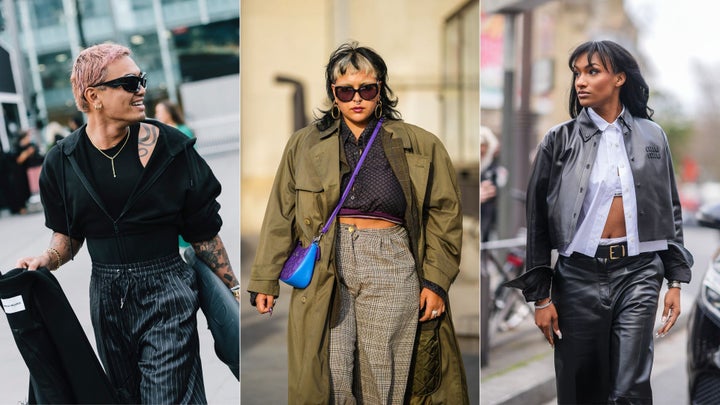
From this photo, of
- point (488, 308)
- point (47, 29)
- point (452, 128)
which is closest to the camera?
point (47, 29)

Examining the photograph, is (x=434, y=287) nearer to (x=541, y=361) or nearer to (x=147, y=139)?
(x=541, y=361)

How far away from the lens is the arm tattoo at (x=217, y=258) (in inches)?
172

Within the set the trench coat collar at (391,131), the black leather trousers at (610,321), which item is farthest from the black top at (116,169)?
the black leather trousers at (610,321)

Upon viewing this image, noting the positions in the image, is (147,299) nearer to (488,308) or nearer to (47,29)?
(47,29)

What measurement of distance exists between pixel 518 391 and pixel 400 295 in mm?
1244

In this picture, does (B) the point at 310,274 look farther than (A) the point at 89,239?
No

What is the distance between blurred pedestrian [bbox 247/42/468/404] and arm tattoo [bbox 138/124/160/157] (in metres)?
0.65

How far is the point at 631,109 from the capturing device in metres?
4.31

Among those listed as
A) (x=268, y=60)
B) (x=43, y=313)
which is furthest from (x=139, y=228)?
(x=268, y=60)

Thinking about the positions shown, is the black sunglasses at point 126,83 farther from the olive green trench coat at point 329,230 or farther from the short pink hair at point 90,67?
the olive green trench coat at point 329,230

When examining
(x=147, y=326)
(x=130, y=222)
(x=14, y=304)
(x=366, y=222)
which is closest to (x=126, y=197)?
(x=130, y=222)

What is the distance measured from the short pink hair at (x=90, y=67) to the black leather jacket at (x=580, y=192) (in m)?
2.13

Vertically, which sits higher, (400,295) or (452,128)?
(452,128)

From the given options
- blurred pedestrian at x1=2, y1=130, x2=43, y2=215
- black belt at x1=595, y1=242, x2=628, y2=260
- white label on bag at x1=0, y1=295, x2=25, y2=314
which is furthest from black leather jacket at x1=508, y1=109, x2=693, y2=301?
blurred pedestrian at x1=2, y1=130, x2=43, y2=215
